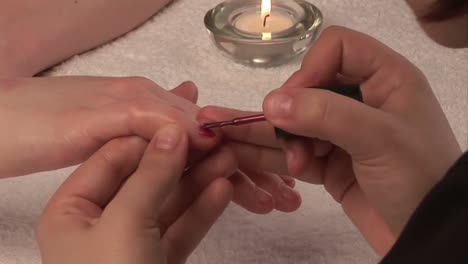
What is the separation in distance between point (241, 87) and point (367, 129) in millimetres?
329

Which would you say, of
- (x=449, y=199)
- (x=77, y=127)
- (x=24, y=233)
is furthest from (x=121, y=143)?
(x=449, y=199)

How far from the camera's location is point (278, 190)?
2.10 feet

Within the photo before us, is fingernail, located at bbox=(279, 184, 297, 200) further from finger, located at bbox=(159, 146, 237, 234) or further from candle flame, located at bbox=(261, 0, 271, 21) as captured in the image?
candle flame, located at bbox=(261, 0, 271, 21)

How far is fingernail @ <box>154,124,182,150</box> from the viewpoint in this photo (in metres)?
0.52

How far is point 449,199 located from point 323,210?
10.8 inches

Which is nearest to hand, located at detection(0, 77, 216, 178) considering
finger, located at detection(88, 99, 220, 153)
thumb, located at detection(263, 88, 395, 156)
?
finger, located at detection(88, 99, 220, 153)

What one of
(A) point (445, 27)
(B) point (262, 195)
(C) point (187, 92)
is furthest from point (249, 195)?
(A) point (445, 27)

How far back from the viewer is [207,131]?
564mm

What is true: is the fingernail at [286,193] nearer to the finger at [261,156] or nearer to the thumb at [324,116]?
the finger at [261,156]

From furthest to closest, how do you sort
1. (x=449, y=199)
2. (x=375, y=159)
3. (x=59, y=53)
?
(x=59, y=53), (x=375, y=159), (x=449, y=199)

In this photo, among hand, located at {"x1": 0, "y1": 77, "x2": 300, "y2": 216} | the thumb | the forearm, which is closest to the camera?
the thumb

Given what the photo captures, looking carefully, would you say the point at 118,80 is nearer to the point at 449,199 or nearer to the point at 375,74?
the point at 375,74

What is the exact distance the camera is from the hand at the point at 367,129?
1.56ft

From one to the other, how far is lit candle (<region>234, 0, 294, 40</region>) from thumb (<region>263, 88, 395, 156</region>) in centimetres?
33
